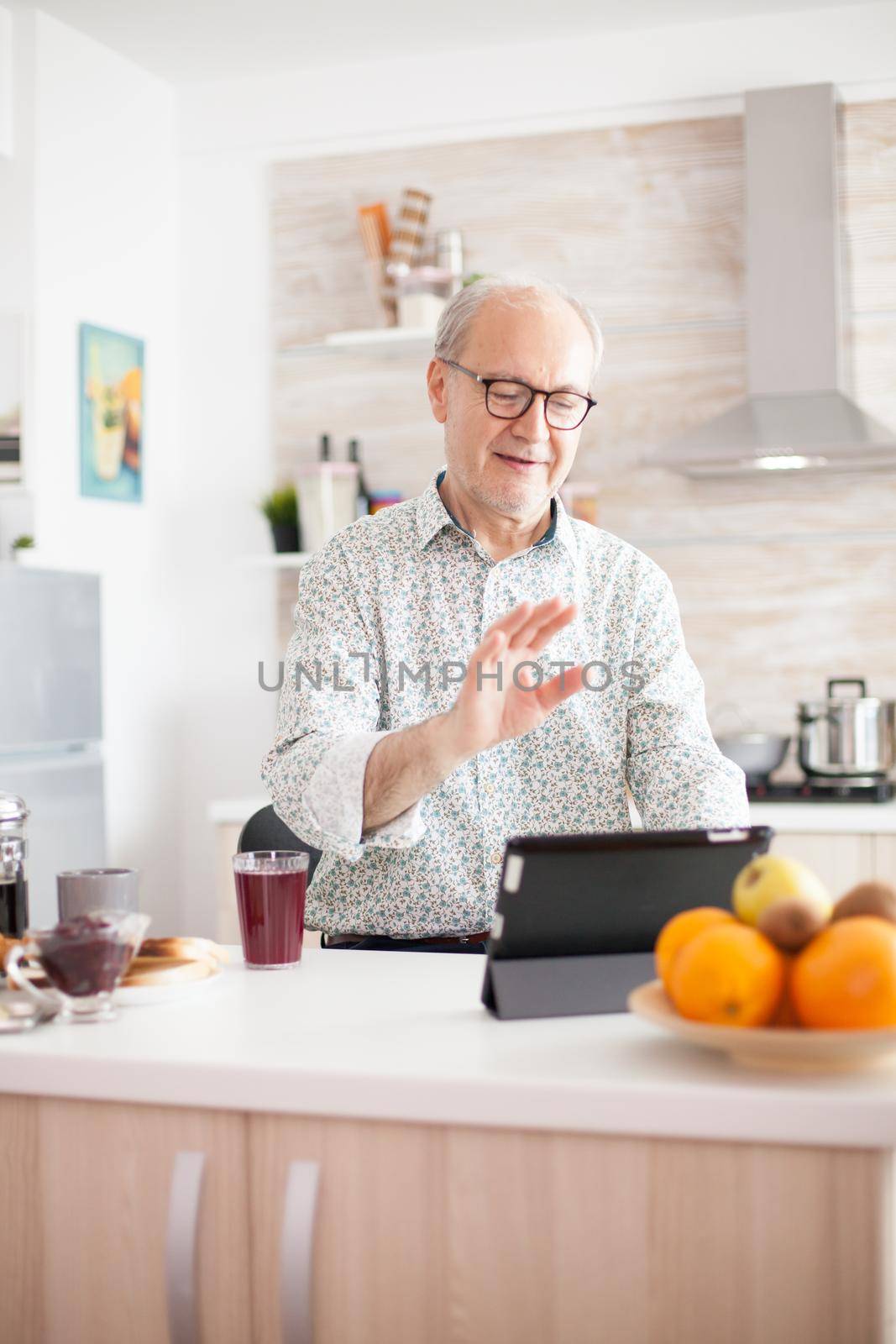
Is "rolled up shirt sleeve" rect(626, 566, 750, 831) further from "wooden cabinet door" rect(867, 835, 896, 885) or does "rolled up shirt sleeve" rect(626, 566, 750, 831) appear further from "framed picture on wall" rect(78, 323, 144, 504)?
"framed picture on wall" rect(78, 323, 144, 504)

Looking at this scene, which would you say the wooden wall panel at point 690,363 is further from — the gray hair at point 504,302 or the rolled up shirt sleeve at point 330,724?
the rolled up shirt sleeve at point 330,724

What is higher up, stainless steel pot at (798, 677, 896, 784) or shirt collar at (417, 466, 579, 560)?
shirt collar at (417, 466, 579, 560)

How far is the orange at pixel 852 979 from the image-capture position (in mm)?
1014

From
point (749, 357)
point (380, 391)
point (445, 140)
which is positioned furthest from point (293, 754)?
point (445, 140)

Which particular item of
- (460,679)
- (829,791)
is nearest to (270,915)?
(460,679)

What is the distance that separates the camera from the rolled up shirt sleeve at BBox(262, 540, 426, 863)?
152cm

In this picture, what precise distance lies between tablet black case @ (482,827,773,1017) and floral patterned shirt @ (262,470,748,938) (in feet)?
1.44

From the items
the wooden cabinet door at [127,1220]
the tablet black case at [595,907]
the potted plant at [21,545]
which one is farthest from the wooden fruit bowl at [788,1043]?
the potted plant at [21,545]

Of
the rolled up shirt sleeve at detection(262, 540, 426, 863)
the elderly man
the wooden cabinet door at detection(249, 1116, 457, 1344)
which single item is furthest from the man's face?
the wooden cabinet door at detection(249, 1116, 457, 1344)

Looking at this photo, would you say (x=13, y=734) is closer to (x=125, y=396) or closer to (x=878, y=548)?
(x=125, y=396)

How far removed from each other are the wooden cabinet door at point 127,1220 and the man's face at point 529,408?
100 cm

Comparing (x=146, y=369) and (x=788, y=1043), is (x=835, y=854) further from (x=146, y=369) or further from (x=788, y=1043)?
(x=146, y=369)

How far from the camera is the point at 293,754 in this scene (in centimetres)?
161

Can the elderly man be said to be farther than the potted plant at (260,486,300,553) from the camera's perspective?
No
